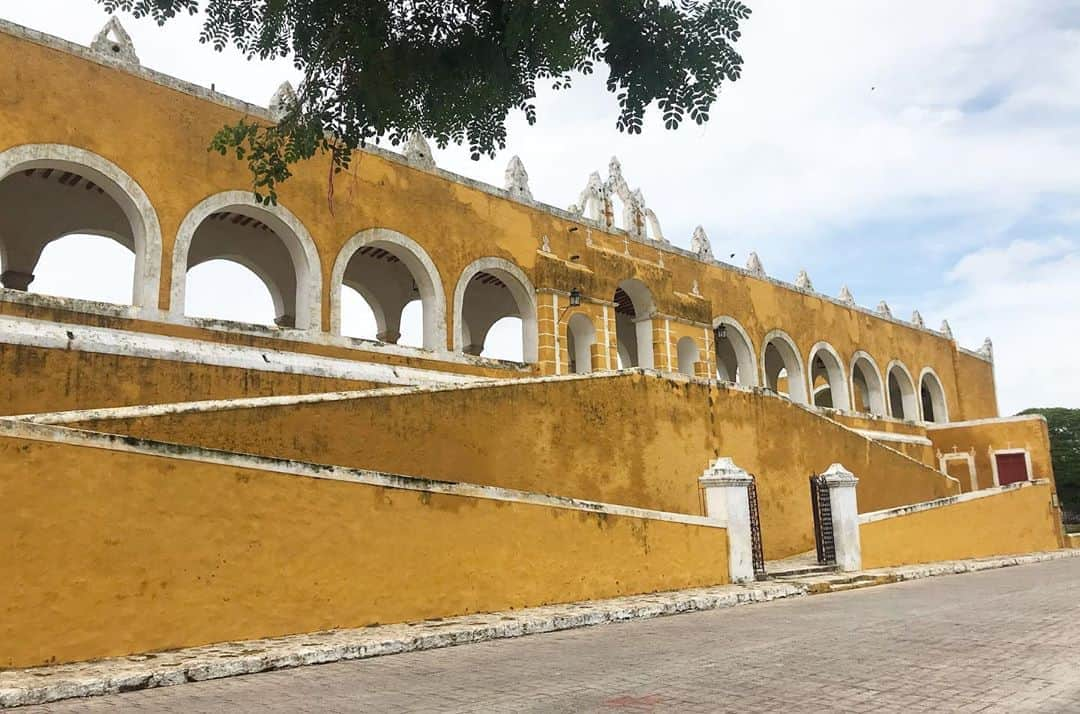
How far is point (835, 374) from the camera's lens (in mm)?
21797

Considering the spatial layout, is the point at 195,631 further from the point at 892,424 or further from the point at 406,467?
the point at 892,424

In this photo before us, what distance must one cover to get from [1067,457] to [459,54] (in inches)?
1449

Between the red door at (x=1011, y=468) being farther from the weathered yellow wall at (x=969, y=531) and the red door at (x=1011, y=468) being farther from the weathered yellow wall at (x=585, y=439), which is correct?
the weathered yellow wall at (x=585, y=439)

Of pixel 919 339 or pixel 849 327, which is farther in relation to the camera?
pixel 919 339

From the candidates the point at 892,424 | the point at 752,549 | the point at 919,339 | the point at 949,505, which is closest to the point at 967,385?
the point at 919,339

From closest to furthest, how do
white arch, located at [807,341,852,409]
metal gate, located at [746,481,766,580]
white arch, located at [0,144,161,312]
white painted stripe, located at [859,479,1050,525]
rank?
metal gate, located at [746,481,766,580], white arch, located at [0,144,161,312], white painted stripe, located at [859,479,1050,525], white arch, located at [807,341,852,409]

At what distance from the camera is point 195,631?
540 centimetres

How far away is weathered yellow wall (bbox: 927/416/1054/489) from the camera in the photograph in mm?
20453

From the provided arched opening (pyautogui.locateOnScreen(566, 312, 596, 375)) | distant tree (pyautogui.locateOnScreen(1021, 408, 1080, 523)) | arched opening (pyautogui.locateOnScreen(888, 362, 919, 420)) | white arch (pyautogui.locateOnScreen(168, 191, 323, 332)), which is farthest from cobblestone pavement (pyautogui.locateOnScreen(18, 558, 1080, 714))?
distant tree (pyautogui.locateOnScreen(1021, 408, 1080, 523))

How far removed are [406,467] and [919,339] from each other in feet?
71.7

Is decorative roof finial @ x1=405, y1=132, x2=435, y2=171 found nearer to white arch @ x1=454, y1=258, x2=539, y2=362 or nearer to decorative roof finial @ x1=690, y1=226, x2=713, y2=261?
white arch @ x1=454, y1=258, x2=539, y2=362

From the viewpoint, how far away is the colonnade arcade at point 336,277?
33.2 ft

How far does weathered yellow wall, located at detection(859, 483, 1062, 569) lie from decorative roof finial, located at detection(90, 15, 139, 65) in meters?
11.0

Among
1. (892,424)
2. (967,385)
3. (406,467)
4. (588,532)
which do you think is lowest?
(588,532)
